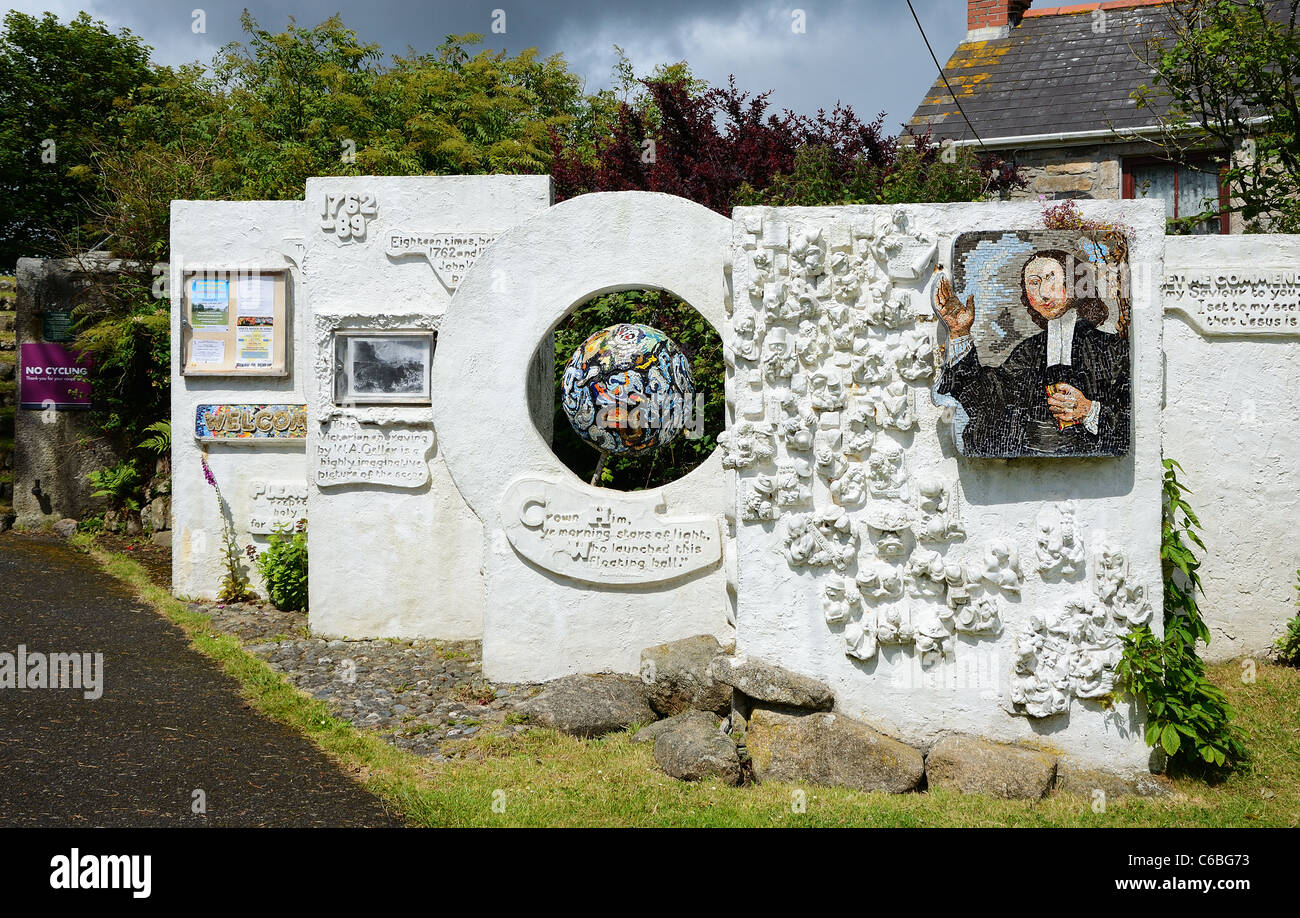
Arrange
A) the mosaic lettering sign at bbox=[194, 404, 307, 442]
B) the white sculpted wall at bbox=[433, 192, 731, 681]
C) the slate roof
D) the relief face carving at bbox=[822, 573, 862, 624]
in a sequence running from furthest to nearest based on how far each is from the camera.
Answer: the slate roof < the mosaic lettering sign at bbox=[194, 404, 307, 442] < the white sculpted wall at bbox=[433, 192, 731, 681] < the relief face carving at bbox=[822, 573, 862, 624]

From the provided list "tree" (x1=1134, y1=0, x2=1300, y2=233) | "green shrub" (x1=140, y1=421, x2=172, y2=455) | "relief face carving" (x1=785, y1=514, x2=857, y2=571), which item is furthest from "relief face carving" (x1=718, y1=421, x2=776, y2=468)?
"green shrub" (x1=140, y1=421, x2=172, y2=455)

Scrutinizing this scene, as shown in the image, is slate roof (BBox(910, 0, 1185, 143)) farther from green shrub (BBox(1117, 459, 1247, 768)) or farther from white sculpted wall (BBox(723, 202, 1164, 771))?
green shrub (BBox(1117, 459, 1247, 768))

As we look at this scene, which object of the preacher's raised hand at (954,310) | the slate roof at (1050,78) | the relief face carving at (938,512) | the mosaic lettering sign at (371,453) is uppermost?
the slate roof at (1050,78)

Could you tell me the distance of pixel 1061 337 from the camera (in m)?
4.82

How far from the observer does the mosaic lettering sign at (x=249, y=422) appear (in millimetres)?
8266

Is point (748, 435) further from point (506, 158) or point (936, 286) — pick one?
point (506, 158)

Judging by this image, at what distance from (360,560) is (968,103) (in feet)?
28.3

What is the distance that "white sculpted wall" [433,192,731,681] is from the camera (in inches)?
253

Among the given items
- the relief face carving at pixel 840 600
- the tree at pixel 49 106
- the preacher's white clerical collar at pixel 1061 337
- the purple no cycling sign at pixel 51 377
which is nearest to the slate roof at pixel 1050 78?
the preacher's white clerical collar at pixel 1061 337

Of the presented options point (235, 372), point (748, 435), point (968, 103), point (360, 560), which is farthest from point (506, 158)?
point (748, 435)

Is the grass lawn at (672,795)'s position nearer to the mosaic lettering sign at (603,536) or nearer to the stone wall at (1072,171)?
the mosaic lettering sign at (603,536)

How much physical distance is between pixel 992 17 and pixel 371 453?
9.92 metres

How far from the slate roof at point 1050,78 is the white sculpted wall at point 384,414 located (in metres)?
6.42
